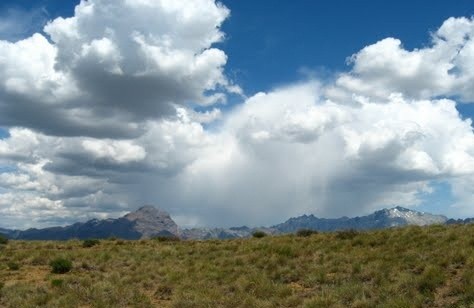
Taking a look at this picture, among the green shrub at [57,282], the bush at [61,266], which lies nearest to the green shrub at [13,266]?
the bush at [61,266]

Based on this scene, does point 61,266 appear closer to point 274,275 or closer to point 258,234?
point 274,275

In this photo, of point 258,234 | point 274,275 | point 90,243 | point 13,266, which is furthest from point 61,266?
point 258,234

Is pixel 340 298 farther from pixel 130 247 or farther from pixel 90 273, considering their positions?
pixel 130 247

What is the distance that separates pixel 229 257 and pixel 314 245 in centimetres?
581

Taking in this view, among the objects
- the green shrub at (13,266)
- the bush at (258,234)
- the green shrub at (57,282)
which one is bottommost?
the green shrub at (57,282)

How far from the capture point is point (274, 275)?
25.5 metres

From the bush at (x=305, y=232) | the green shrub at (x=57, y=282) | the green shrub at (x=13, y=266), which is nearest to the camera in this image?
the green shrub at (x=57, y=282)

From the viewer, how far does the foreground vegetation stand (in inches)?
752

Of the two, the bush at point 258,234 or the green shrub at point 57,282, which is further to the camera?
the bush at point 258,234

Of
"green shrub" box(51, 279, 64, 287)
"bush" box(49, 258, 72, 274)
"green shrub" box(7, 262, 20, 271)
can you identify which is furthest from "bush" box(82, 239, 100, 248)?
"green shrub" box(51, 279, 64, 287)

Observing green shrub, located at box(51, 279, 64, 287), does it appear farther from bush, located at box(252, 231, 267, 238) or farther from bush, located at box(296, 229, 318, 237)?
bush, located at box(252, 231, 267, 238)

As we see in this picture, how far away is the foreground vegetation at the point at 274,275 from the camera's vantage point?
1911 centimetres

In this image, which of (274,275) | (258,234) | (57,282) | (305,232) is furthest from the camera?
(258,234)

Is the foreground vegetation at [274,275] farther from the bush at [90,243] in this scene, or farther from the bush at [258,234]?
the bush at [258,234]
